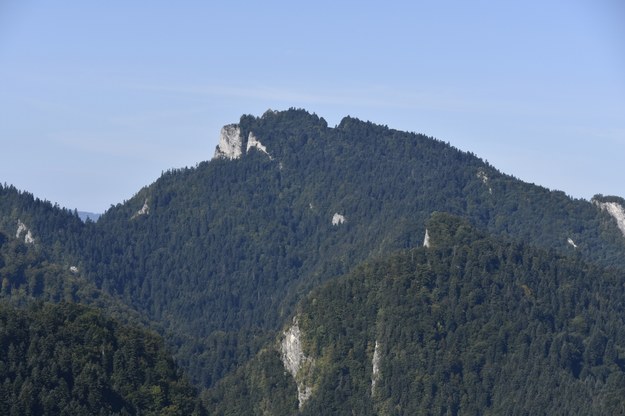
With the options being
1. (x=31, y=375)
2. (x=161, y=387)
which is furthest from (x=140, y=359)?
(x=31, y=375)

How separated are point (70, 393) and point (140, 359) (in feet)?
46.4

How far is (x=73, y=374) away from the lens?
19050cm

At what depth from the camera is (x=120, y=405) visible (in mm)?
191125

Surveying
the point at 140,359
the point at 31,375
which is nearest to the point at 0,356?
the point at 31,375

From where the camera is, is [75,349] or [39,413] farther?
[75,349]

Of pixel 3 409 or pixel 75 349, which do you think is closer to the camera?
pixel 3 409

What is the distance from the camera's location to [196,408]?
197750mm

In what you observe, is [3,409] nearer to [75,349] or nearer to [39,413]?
[39,413]

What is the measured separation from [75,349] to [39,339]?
3778 mm

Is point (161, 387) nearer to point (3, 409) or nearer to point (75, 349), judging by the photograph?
point (75, 349)

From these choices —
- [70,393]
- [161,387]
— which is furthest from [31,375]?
[161,387]

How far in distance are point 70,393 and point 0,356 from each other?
762 centimetres

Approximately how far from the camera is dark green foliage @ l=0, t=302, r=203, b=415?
603 feet

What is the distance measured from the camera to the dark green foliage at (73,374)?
183875 millimetres
